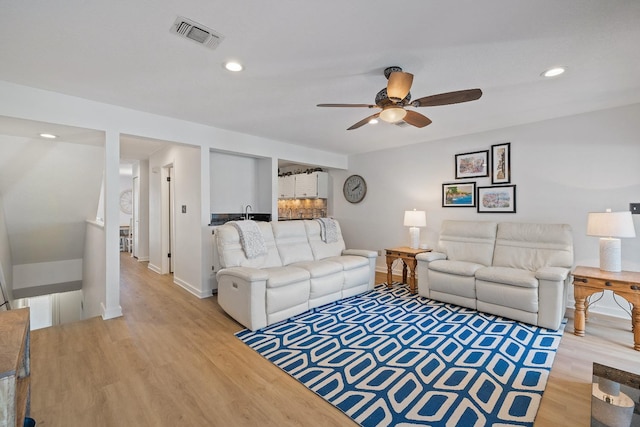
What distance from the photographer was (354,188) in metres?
5.96

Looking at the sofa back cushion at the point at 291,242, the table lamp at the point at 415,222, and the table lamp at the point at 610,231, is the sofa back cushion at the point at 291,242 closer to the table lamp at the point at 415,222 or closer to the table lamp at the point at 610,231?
the table lamp at the point at 415,222

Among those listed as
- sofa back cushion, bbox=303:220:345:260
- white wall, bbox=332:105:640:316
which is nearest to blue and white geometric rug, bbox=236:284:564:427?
sofa back cushion, bbox=303:220:345:260

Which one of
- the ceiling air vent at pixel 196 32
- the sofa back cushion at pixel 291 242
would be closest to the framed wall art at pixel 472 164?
the sofa back cushion at pixel 291 242

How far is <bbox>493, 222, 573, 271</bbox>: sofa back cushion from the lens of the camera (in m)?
3.31

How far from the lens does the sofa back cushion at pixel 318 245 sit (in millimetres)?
4233

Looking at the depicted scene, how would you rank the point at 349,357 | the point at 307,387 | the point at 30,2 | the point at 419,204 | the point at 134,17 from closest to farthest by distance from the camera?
the point at 30,2
the point at 134,17
the point at 307,387
the point at 349,357
the point at 419,204

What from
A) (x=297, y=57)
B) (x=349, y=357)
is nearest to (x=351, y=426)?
(x=349, y=357)

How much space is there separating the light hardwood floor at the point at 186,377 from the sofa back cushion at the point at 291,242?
1.10 m

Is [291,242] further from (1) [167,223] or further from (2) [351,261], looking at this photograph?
(1) [167,223]

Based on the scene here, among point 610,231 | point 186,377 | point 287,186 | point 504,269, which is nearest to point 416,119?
point 504,269

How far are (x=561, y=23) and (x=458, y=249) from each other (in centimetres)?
286

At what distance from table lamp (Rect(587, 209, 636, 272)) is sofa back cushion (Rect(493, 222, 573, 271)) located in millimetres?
340

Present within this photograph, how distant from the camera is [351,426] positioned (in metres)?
1.66

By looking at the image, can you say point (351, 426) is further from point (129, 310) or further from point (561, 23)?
point (129, 310)
